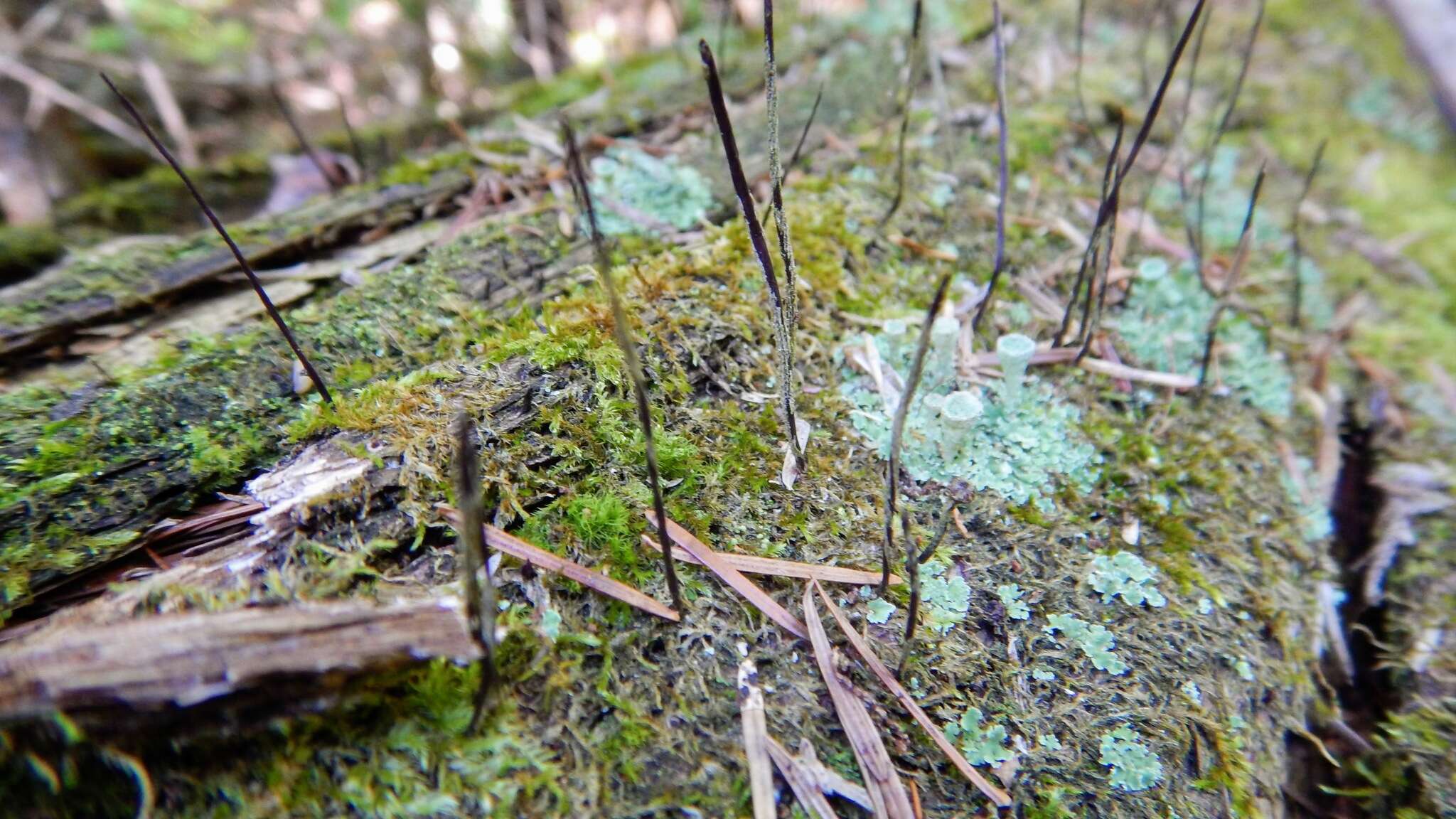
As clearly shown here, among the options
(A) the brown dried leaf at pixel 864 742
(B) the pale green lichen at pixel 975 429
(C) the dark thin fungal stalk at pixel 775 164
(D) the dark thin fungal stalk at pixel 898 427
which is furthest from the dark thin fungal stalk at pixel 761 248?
(A) the brown dried leaf at pixel 864 742

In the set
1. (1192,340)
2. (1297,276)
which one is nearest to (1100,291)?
(1192,340)

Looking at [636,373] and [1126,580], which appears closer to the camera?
[636,373]

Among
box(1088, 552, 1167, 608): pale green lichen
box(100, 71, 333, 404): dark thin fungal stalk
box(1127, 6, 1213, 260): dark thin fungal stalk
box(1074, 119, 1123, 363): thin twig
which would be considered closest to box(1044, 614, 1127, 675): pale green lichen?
box(1088, 552, 1167, 608): pale green lichen

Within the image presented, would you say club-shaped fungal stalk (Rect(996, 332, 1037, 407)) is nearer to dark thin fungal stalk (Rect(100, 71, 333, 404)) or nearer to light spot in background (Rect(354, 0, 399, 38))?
dark thin fungal stalk (Rect(100, 71, 333, 404))

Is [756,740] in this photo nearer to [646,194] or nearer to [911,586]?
[911,586]

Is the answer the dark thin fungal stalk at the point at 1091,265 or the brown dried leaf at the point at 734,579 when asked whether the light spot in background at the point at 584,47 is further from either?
the brown dried leaf at the point at 734,579

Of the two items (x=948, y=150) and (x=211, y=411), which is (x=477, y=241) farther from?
(x=948, y=150)
